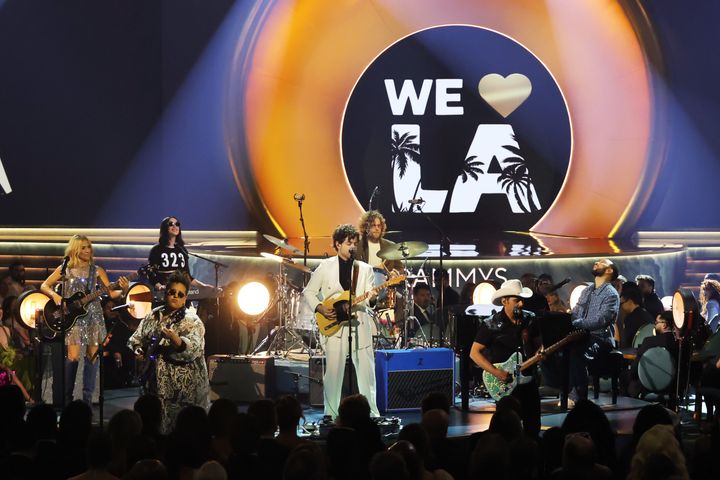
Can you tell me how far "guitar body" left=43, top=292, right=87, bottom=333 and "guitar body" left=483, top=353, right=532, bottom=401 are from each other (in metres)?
3.85

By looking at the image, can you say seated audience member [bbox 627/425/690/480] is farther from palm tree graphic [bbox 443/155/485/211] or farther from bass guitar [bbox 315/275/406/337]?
palm tree graphic [bbox 443/155/485/211]

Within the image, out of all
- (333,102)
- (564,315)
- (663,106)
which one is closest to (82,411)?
(564,315)

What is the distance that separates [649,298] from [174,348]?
6.23 m

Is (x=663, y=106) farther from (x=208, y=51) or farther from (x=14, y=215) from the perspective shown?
(x=14, y=215)

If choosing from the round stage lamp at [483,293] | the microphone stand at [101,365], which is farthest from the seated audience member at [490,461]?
the round stage lamp at [483,293]

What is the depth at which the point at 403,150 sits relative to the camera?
14.7 metres

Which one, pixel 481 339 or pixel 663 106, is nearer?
pixel 481 339

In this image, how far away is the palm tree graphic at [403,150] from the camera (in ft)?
48.1

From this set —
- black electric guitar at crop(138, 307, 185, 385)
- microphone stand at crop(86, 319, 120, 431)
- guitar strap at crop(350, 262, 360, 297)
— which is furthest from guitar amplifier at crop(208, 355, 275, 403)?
black electric guitar at crop(138, 307, 185, 385)

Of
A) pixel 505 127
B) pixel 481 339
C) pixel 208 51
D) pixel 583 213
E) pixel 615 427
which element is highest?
pixel 208 51

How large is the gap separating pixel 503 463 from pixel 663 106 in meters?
10.5

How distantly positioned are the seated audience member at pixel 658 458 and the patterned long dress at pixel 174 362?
4.57 meters

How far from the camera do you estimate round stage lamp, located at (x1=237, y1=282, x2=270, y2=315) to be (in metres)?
12.1

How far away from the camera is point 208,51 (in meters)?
14.5
